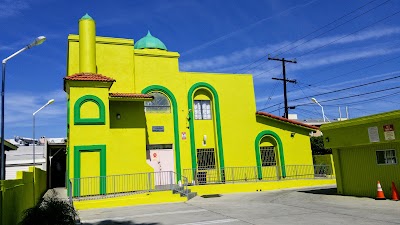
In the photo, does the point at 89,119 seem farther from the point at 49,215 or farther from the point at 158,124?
the point at 49,215

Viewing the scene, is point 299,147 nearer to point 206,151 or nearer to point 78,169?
point 206,151

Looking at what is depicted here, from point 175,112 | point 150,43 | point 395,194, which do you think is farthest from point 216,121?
point 395,194

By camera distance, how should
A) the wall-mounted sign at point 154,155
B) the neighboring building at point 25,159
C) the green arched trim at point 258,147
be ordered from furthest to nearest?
the neighboring building at point 25,159
the green arched trim at point 258,147
the wall-mounted sign at point 154,155

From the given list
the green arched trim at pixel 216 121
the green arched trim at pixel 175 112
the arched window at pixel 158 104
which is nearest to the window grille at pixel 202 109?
the green arched trim at pixel 216 121

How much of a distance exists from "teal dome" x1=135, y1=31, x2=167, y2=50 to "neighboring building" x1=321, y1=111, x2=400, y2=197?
512 inches

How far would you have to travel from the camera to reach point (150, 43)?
24.6 m

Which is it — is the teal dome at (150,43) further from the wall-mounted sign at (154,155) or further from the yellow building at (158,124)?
the wall-mounted sign at (154,155)

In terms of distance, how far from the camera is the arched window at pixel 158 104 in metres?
21.6

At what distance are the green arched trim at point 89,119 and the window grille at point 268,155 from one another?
462 inches

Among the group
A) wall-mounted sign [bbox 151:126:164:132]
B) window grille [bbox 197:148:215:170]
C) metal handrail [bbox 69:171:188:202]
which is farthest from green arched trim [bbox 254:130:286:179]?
metal handrail [bbox 69:171:188:202]

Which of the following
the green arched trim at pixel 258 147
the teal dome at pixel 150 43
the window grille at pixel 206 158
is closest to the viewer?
the window grille at pixel 206 158

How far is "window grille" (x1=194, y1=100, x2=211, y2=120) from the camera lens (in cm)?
2341

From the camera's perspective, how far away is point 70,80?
17.4 m

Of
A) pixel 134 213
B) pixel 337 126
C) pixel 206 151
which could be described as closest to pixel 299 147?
pixel 206 151
